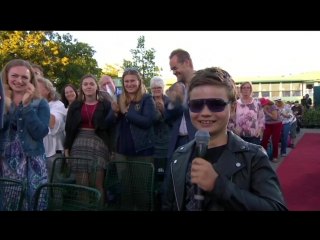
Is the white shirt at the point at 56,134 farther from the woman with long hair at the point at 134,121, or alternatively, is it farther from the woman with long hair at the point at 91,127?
the woman with long hair at the point at 134,121

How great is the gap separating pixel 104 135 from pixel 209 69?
8.59ft

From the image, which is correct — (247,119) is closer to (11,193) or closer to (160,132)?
(160,132)

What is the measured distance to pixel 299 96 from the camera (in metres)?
27.3

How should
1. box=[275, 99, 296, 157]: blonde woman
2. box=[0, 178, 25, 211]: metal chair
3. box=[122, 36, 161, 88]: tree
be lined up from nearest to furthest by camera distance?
box=[0, 178, 25, 211]: metal chair < box=[275, 99, 296, 157]: blonde woman < box=[122, 36, 161, 88]: tree

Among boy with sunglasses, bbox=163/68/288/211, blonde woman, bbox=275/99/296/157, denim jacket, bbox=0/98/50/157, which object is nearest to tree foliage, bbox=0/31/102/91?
blonde woman, bbox=275/99/296/157

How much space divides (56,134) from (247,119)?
340 cm

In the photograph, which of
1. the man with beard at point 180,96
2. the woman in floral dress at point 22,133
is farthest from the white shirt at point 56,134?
the man with beard at point 180,96

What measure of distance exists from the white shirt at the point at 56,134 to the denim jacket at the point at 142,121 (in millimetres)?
913

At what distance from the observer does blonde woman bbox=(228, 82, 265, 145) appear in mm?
5582

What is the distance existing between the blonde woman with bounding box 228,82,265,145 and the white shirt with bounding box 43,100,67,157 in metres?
2.88

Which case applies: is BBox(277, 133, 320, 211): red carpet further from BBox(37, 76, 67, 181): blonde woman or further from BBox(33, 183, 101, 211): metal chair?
BBox(37, 76, 67, 181): blonde woman

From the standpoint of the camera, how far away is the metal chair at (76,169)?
11.5 ft
